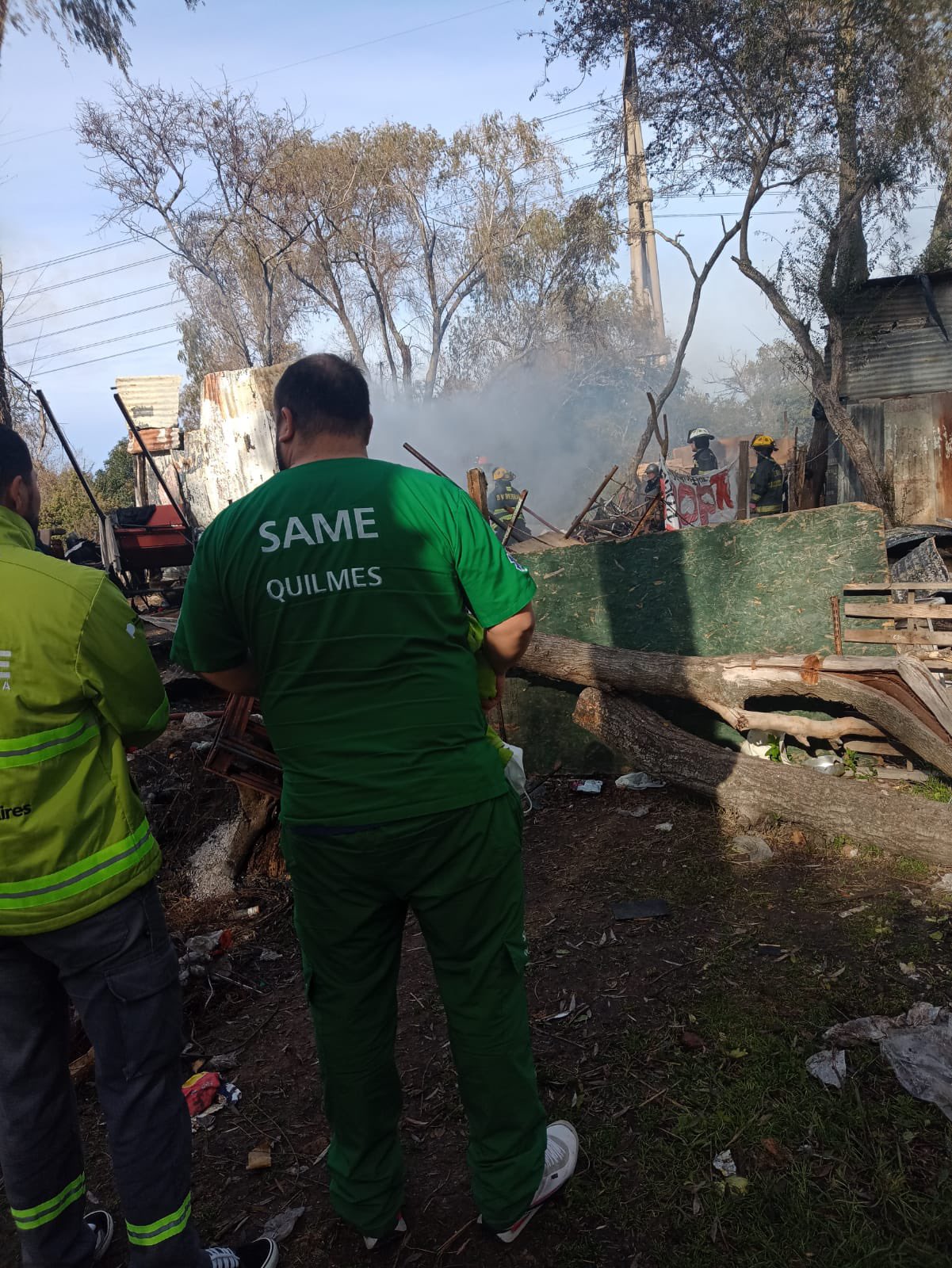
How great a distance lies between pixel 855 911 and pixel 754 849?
30.8 inches

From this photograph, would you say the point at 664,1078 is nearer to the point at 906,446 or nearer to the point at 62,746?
the point at 62,746

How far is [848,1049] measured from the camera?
8.64 feet

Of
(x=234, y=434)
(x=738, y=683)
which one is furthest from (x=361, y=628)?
(x=234, y=434)

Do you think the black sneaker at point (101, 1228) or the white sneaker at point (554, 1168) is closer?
the white sneaker at point (554, 1168)

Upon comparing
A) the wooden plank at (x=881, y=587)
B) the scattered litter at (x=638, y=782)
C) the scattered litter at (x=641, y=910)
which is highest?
the wooden plank at (x=881, y=587)

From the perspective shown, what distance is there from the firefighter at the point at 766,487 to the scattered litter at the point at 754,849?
26.2 feet

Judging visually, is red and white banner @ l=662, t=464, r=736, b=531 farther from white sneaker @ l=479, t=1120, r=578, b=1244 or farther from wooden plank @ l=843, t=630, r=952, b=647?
white sneaker @ l=479, t=1120, r=578, b=1244

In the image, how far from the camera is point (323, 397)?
6.57 ft

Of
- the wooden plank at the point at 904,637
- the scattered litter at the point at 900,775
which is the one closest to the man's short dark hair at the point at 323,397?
the scattered litter at the point at 900,775

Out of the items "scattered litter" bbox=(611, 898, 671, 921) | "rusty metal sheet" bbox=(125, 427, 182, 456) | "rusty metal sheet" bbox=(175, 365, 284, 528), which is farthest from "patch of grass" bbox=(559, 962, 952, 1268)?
"rusty metal sheet" bbox=(125, 427, 182, 456)

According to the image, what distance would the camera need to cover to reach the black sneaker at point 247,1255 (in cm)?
209

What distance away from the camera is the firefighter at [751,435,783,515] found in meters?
11.6

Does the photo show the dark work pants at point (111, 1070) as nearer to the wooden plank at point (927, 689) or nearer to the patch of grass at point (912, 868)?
the patch of grass at point (912, 868)

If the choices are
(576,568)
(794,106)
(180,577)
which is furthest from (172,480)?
(794,106)
